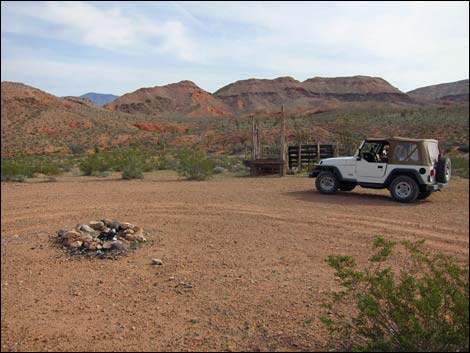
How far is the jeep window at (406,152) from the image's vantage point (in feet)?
36.7

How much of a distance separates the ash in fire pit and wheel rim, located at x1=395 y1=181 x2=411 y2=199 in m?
6.71

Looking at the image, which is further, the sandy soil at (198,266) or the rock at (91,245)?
the rock at (91,245)

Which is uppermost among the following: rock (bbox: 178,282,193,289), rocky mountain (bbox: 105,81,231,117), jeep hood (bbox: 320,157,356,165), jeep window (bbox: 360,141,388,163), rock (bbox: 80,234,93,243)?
rocky mountain (bbox: 105,81,231,117)

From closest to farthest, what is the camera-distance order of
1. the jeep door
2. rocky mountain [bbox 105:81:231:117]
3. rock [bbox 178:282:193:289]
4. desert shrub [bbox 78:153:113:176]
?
rock [bbox 178:282:193:289] < the jeep door < desert shrub [bbox 78:153:113:176] < rocky mountain [bbox 105:81:231:117]

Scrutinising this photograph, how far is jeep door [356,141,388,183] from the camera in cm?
1170

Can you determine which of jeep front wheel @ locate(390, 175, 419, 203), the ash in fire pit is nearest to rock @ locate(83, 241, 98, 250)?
the ash in fire pit

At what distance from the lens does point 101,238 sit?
7488 millimetres

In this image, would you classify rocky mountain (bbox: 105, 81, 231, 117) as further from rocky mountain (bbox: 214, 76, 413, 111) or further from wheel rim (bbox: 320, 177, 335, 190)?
wheel rim (bbox: 320, 177, 335, 190)

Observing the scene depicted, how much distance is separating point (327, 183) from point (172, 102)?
346 feet

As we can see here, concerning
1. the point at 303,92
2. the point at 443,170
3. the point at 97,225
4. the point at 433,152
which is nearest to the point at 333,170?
the point at 433,152

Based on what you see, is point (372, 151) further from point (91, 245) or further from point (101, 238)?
point (91, 245)

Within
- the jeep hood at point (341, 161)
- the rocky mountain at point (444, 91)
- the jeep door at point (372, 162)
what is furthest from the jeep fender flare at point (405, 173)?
the rocky mountain at point (444, 91)

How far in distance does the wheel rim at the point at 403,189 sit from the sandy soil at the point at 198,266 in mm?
342

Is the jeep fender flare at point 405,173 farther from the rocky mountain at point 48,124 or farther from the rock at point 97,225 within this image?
the rocky mountain at point 48,124
